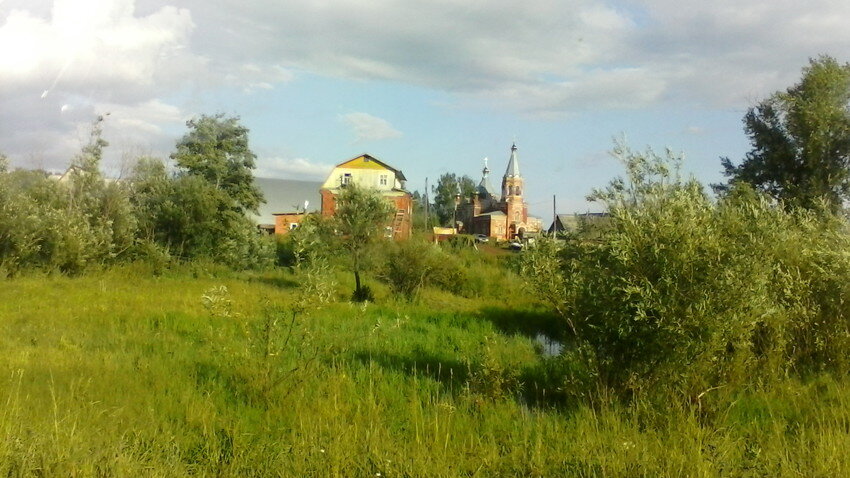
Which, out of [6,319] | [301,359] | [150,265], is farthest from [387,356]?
[150,265]

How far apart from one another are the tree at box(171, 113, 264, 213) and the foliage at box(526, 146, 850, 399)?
97.1ft

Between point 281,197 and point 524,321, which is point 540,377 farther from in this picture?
point 281,197

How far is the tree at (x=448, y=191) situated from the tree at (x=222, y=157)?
58.0m

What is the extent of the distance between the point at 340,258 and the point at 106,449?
66.8 ft

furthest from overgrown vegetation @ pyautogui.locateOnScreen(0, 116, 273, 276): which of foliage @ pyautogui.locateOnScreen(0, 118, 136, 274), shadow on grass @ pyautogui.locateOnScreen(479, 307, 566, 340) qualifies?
shadow on grass @ pyautogui.locateOnScreen(479, 307, 566, 340)

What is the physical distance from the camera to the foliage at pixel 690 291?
23.0ft

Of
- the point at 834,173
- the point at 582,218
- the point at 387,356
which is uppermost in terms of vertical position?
the point at 834,173

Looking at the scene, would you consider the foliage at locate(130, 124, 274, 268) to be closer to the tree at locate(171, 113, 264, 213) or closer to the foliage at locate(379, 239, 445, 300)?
the tree at locate(171, 113, 264, 213)

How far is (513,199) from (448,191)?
22725 millimetres

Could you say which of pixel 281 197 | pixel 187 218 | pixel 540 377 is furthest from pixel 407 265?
pixel 281 197

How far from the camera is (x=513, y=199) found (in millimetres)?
74750

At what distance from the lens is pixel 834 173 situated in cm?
2417

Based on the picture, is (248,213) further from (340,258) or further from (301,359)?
(301,359)

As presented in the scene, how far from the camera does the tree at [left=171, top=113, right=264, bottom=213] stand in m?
35.7
